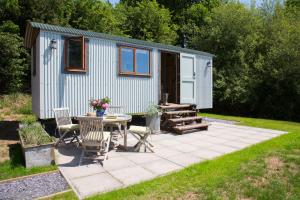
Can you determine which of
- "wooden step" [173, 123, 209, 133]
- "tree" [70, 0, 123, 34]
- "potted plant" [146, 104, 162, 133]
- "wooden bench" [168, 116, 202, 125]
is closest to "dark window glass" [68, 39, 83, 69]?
"potted plant" [146, 104, 162, 133]

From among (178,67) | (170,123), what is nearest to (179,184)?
(170,123)

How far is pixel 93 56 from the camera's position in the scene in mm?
6914

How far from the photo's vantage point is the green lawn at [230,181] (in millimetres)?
3318

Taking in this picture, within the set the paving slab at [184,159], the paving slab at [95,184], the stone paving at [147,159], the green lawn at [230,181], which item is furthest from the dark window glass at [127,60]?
the paving slab at [95,184]

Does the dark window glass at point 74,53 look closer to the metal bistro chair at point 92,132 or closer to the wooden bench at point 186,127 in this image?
the metal bistro chair at point 92,132

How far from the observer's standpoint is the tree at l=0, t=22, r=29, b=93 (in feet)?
39.7

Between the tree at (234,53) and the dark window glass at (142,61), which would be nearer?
the dark window glass at (142,61)

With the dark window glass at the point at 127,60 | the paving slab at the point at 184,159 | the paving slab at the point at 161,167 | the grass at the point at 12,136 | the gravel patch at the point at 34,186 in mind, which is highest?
the dark window glass at the point at 127,60

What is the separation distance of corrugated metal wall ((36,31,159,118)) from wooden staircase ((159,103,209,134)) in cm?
67

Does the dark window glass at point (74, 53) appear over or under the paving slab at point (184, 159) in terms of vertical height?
over

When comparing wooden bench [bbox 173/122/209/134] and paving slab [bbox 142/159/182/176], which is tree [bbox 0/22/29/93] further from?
paving slab [bbox 142/159/182/176]

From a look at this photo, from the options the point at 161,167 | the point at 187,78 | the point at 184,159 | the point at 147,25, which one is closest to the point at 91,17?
the point at 147,25

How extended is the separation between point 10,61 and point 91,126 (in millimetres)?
10021

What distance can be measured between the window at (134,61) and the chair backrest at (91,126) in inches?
127
